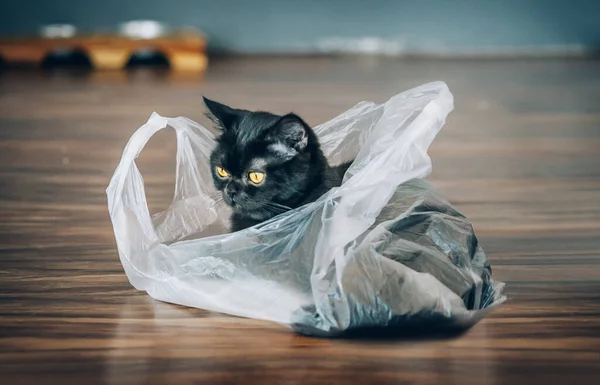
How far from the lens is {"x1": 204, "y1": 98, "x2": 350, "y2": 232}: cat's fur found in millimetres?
1129

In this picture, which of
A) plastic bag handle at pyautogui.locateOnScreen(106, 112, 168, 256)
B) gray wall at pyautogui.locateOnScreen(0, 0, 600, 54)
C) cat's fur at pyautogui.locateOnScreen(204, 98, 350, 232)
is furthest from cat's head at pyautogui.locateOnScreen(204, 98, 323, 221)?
gray wall at pyautogui.locateOnScreen(0, 0, 600, 54)

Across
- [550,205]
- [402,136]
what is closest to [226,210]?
[402,136]

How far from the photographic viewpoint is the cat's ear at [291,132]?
1.08m

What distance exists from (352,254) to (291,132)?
196 millimetres

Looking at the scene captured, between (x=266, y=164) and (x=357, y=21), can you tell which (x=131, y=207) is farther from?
(x=357, y=21)

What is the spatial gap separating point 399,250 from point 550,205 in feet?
2.23

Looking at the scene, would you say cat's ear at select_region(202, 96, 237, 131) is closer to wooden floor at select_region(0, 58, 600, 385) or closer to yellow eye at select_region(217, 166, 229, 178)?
yellow eye at select_region(217, 166, 229, 178)

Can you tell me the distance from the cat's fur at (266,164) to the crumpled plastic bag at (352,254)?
2.2 inches

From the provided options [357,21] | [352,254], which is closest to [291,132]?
[352,254]

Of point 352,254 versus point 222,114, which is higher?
point 222,114

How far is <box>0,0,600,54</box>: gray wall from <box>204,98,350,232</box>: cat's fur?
96.1 inches

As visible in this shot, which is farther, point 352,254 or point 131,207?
point 131,207

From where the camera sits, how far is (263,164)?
1138 mm

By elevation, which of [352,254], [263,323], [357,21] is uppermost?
[357,21]
